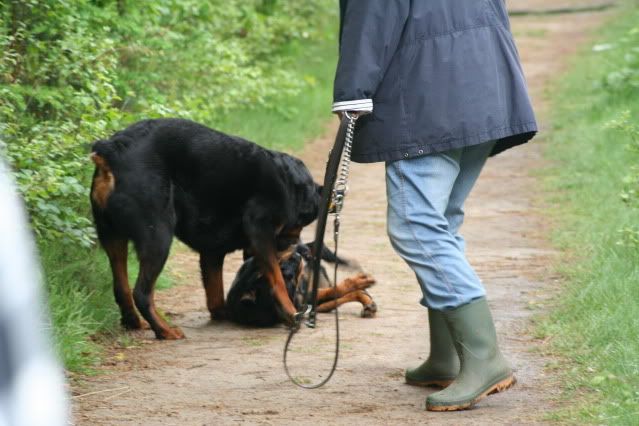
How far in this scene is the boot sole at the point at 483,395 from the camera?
4305 millimetres

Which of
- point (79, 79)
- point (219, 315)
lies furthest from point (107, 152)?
point (219, 315)

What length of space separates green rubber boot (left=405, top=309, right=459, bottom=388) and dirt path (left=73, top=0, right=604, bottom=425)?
9 cm

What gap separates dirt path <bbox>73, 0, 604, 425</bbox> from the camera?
14.2ft

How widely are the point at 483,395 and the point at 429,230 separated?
709 millimetres

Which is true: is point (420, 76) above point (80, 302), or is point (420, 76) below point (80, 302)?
above

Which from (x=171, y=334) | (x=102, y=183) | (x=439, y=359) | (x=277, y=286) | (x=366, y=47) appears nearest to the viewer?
(x=366, y=47)

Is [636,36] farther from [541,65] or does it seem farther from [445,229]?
[445,229]

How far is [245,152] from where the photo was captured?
578 centimetres

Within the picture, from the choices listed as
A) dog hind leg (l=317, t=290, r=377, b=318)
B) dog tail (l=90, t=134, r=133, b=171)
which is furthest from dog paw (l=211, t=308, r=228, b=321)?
dog tail (l=90, t=134, r=133, b=171)

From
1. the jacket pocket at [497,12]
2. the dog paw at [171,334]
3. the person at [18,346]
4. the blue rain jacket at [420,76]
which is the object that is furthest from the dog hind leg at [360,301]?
the person at [18,346]

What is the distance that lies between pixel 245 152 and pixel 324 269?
1084 millimetres

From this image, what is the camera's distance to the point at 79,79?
19.9ft

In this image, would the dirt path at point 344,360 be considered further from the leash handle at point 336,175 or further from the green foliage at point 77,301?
the leash handle at point 336,175

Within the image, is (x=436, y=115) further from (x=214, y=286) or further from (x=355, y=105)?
(x=214, y=286)
